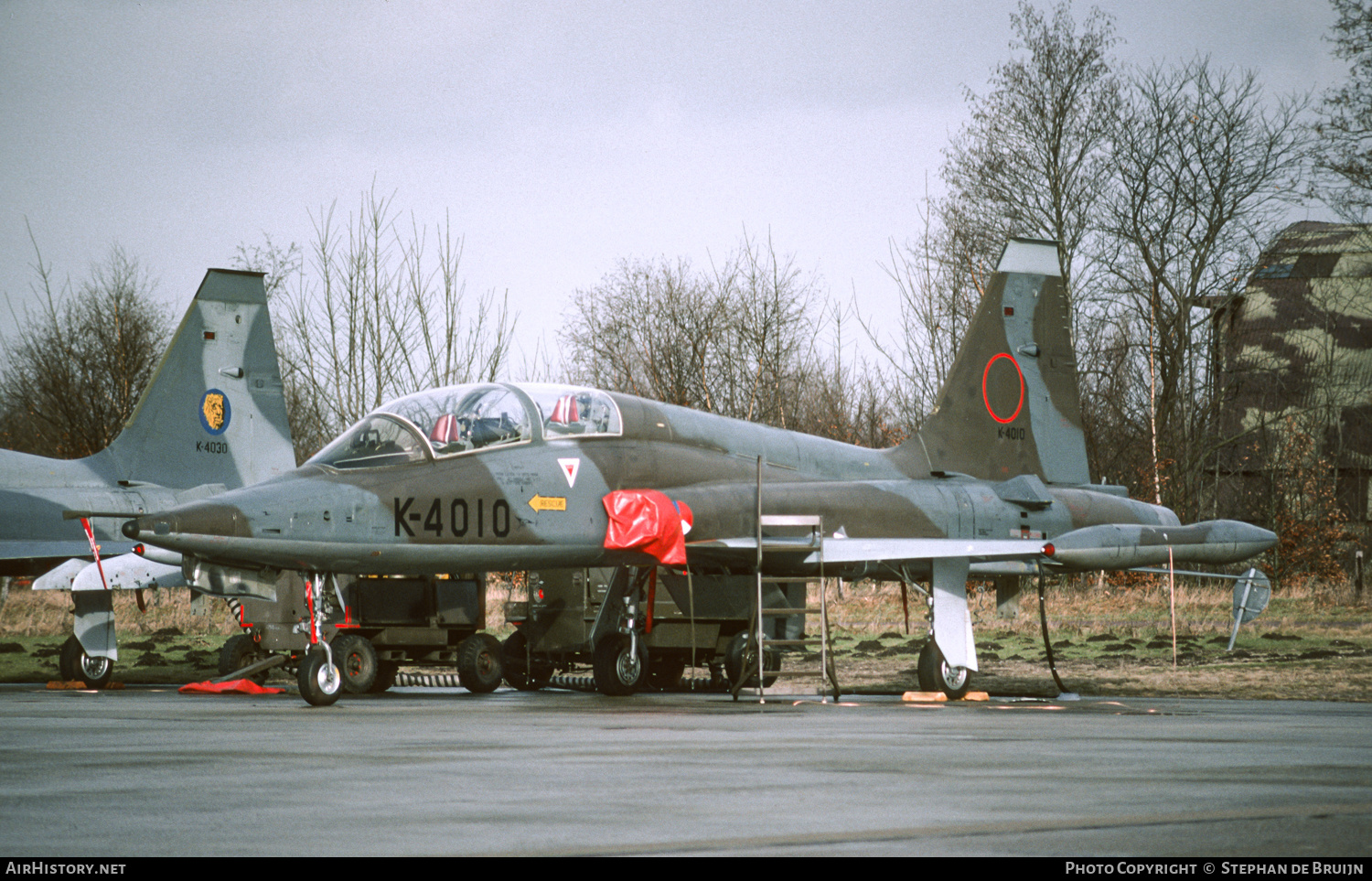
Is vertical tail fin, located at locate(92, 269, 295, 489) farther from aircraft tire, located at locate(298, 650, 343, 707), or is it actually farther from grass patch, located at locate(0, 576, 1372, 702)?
aircraft tire, located at locate(298, 650, 343, 707)

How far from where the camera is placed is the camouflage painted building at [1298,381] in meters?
37.4

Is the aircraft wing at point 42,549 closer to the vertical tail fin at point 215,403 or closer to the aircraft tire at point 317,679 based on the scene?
the vertical tail fin at point 215,403

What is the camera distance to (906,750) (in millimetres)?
7859

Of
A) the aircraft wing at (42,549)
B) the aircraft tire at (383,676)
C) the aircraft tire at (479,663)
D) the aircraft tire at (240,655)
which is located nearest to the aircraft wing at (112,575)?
the aircraft wing at (42,549)

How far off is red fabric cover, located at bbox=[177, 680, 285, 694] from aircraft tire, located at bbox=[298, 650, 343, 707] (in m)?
3.26

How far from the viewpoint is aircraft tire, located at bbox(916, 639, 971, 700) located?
14562mm

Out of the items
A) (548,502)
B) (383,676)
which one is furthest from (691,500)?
(383,676)

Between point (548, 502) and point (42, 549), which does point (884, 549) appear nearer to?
point (548, 502)

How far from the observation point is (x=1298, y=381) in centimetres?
4319

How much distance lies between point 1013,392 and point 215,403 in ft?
33.8

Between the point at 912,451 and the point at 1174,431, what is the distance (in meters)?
21.2

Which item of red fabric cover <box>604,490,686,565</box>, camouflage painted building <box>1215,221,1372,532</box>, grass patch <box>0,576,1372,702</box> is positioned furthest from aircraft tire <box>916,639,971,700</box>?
camouflage painted building <box>1215,221,1372,532</box>

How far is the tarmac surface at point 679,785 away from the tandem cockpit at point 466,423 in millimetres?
2691

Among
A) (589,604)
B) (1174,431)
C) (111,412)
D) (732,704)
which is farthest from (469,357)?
(732,704)
